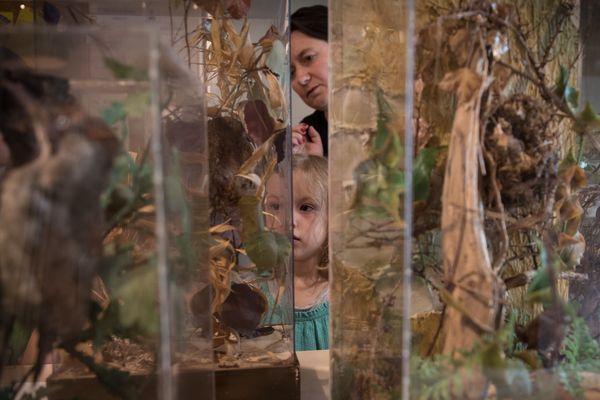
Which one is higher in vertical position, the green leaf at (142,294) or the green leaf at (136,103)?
the green leaf at (136,103)

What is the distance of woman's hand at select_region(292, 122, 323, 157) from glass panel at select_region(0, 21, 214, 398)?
909mm

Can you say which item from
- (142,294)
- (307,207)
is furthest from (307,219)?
(142,294)

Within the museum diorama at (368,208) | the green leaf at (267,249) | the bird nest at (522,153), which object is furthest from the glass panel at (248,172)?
→ the bird nest at (522,153)

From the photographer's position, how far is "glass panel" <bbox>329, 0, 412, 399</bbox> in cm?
64

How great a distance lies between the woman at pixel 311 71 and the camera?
4.63 feet

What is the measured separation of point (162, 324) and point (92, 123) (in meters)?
0.22

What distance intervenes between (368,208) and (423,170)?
103mm

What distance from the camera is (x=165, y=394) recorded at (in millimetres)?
516

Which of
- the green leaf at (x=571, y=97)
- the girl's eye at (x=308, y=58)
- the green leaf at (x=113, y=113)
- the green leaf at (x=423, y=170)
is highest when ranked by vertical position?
the girl's eye at (x=308, y=58)

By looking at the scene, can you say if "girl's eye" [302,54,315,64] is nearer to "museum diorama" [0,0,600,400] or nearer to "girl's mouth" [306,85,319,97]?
"girl's mouth" [306,85,319,97]

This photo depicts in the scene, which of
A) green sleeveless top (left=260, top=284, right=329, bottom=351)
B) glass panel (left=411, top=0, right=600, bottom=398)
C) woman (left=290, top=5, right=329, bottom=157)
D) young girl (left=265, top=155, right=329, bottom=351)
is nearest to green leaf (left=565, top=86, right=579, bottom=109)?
glass panel (left=411, top=0, right=600, bottom=398)

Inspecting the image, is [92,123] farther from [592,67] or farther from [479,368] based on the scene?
[592,67]

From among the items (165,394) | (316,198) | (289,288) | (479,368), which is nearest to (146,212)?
(165,394)

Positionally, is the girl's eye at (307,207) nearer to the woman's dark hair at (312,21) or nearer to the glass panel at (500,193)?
the woman's dark hair at (312,21)
